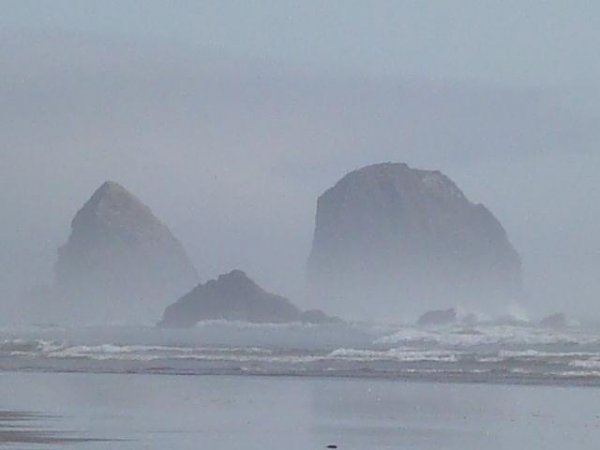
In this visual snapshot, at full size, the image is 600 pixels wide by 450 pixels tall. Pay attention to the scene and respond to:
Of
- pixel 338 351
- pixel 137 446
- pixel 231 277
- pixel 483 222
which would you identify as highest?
pixel 483 222

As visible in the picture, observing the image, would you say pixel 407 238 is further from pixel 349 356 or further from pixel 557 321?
pixel 349 356

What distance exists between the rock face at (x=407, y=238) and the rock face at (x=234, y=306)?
2914cm

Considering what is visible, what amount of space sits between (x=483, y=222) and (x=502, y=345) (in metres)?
63.4

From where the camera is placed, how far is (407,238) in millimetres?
111188

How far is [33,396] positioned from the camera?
27188mm

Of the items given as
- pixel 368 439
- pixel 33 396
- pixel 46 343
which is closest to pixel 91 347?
pixel 46 343

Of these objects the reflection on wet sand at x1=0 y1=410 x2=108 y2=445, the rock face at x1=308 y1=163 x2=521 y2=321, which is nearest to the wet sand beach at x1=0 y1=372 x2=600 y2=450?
the reflection on wet sand at x1=0 y1=410 x2=108 y2=445

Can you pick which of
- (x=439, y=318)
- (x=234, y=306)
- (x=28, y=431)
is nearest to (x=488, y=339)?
(x=234, y=306)

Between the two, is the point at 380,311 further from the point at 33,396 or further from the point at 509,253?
the point at 33,396

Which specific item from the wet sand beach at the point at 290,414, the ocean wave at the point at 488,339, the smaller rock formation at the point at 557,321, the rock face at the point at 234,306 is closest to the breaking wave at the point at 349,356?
the ocean wave at the point at 488,339

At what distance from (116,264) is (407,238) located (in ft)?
73.6

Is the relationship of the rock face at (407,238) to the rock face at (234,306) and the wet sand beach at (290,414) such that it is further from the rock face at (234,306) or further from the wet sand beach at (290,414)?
the wet sand beach at (290,414)

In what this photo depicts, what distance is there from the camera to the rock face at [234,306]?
2945 inches

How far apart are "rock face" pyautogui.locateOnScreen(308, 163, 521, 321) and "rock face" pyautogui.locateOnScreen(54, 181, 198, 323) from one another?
1130 centimetres
